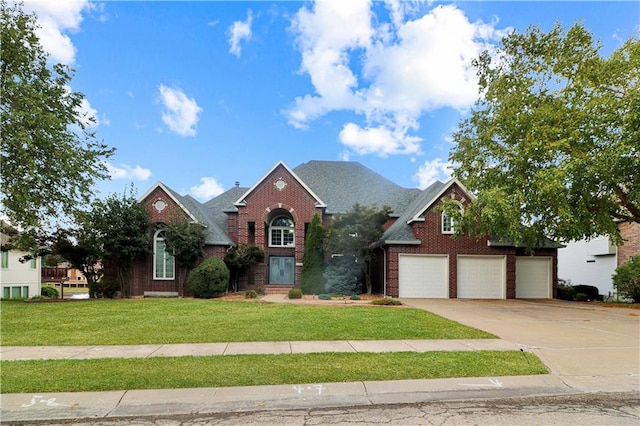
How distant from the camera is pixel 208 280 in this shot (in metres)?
19.4

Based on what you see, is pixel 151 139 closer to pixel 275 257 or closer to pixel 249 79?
pixel 249 79

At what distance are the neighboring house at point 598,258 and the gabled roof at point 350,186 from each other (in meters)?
Answer: 13.1

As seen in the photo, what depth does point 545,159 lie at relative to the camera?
1530 centimetres

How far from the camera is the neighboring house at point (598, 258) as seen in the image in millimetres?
25203

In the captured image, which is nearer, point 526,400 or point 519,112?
point 526,400

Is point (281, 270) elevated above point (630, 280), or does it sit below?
below

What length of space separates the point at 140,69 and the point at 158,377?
43.4ft

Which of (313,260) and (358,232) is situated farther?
(313,260)

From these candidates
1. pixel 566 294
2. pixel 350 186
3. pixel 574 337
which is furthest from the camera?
pixel 350 186

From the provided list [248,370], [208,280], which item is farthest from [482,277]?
[248,370]

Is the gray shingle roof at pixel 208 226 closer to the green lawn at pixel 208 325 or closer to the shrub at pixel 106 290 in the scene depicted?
the shrub at pixel 106 290

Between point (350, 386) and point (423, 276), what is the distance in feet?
50.8

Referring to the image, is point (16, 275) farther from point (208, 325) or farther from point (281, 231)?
point (208, 325)

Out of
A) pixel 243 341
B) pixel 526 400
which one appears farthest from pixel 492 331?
pixel 243 341
